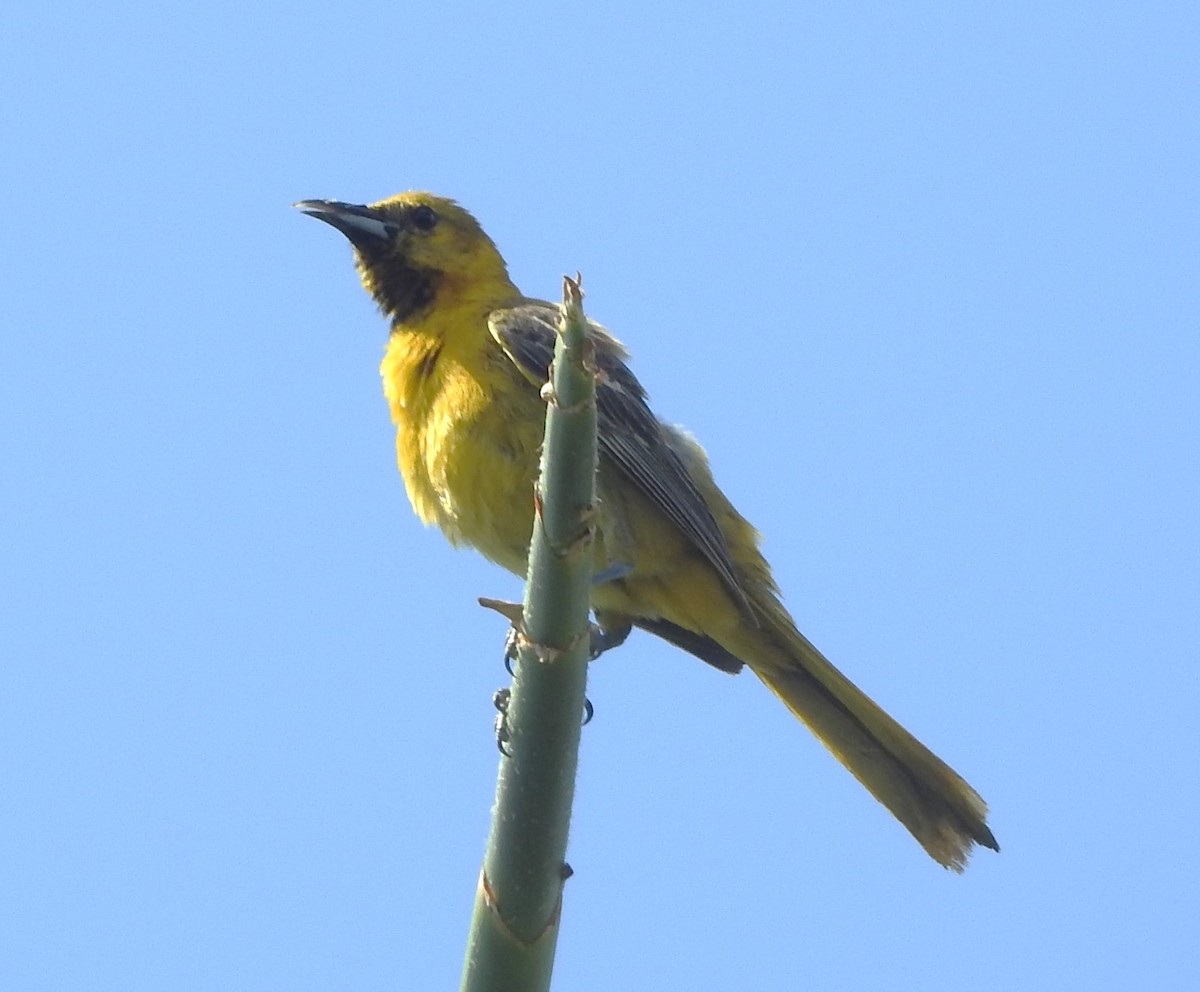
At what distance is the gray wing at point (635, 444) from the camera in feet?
17.4

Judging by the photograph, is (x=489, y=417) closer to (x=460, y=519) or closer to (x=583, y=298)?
(x=460, y=519)

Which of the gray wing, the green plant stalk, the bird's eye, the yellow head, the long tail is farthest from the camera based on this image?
the bird's eye

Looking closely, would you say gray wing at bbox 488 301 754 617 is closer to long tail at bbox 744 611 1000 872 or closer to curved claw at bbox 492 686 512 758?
long tail at bbox 744 611 1000 872

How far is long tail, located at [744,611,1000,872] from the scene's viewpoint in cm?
493

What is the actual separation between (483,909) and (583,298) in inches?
41.0

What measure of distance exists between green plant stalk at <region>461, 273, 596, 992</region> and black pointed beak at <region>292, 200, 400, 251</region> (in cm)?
379

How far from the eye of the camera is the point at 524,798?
2781 millimetres

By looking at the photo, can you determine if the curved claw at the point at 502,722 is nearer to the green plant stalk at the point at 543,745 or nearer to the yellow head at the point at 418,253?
the green plant stalk at the point at 543,745

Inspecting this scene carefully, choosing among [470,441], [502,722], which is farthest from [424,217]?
[502,722]

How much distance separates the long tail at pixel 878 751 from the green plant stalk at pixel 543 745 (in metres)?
2.41

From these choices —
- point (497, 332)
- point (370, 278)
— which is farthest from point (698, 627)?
point (370, 278)

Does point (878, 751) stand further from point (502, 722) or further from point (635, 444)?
point (502, 722)

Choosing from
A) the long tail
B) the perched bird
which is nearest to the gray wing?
the perched bird

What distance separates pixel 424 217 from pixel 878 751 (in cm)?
278
